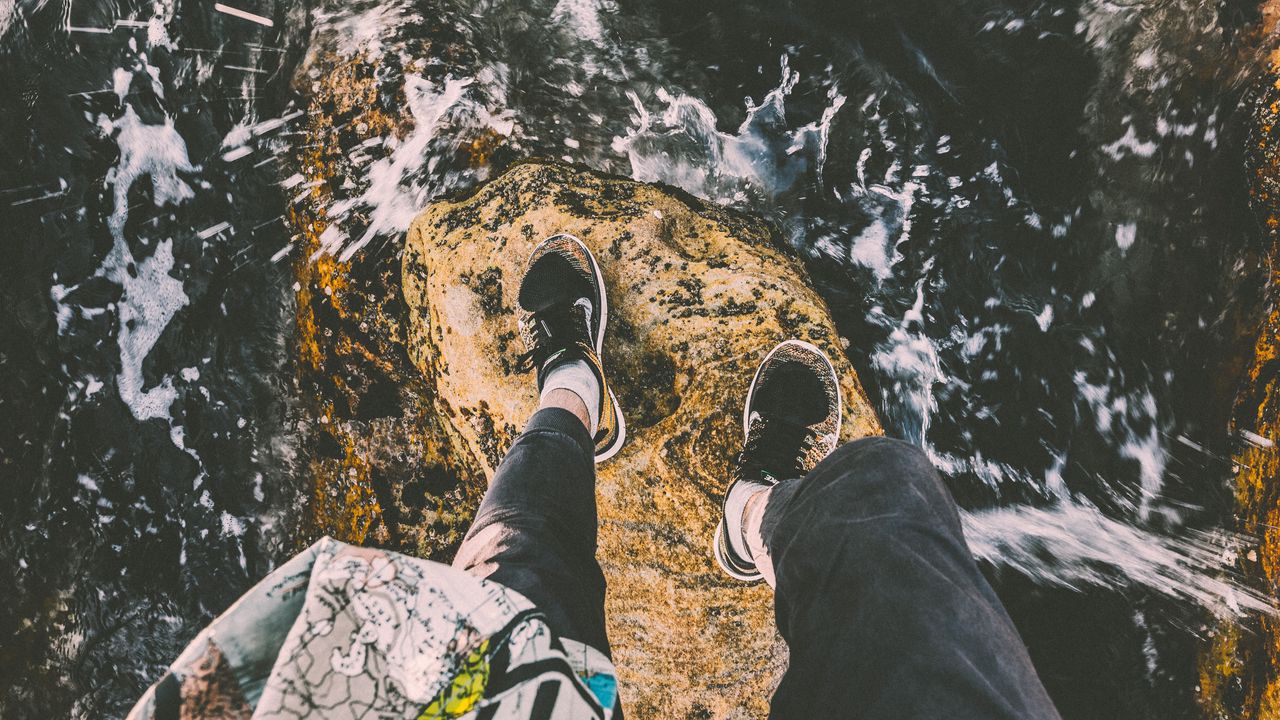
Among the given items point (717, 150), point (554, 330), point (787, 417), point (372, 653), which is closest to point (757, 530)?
point (787, 417)

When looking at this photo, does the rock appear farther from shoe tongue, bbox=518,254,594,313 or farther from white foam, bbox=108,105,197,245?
white foam, bbox=108,105,197,245

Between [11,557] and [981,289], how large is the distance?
5.01m

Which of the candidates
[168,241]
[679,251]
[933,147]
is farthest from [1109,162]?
[168,241]

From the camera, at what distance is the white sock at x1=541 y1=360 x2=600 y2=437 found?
1842 millimetres

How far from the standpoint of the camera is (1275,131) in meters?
1.76

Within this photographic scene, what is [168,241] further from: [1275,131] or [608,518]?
[1275,131]

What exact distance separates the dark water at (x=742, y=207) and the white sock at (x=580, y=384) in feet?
3.52

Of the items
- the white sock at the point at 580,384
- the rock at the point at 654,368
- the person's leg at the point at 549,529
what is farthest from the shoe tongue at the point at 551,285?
the person's leg at the point at 549,529

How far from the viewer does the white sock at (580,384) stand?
184cm

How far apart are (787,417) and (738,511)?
40 centimetres

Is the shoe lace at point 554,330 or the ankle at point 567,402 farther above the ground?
the shoe lace at point 554,330

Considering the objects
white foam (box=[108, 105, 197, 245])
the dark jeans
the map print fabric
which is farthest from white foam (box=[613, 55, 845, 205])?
white foam (box=[108, 105, 197, 245])

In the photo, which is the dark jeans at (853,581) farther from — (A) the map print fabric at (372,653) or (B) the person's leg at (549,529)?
(A) the map print fabric at (372,653)

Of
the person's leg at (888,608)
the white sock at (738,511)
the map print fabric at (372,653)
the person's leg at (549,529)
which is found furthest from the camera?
the white sock at (738,511)
